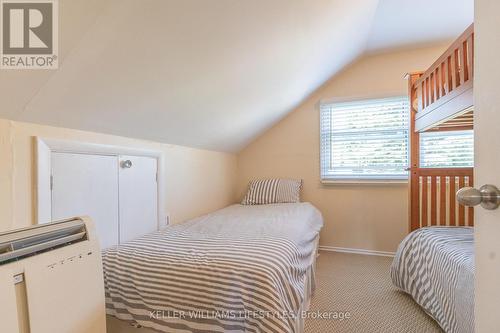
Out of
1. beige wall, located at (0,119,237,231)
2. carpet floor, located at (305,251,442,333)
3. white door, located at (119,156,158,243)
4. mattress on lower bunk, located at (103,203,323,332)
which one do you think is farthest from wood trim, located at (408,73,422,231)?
white door, located at (119,156,158,243)

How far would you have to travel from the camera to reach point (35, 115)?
1.16m

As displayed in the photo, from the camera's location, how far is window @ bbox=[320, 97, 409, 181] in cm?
277

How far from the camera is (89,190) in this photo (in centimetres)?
145

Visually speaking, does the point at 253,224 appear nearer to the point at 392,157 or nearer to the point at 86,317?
the point at 86,317

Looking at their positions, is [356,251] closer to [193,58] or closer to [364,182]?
[364,182]

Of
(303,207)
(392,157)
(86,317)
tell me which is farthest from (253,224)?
(392,157)

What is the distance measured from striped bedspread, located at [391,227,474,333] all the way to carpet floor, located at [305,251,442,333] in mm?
101

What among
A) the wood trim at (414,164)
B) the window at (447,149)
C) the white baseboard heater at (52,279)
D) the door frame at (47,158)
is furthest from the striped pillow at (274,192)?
Result: the white baseboard heater at (52,279)

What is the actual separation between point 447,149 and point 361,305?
1.86 metres

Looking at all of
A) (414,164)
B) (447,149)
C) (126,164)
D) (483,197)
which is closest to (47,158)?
(126,164)

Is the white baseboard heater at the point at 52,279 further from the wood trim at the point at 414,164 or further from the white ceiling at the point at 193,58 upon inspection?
the wood trim at the point at 414,164

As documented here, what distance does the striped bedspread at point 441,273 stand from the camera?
1.16 meters

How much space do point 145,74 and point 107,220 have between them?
0.91 metres

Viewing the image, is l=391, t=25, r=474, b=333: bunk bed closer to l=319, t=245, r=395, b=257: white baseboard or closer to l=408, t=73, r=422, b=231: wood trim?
l=408, t=73, r=422, b=231: wood trim
